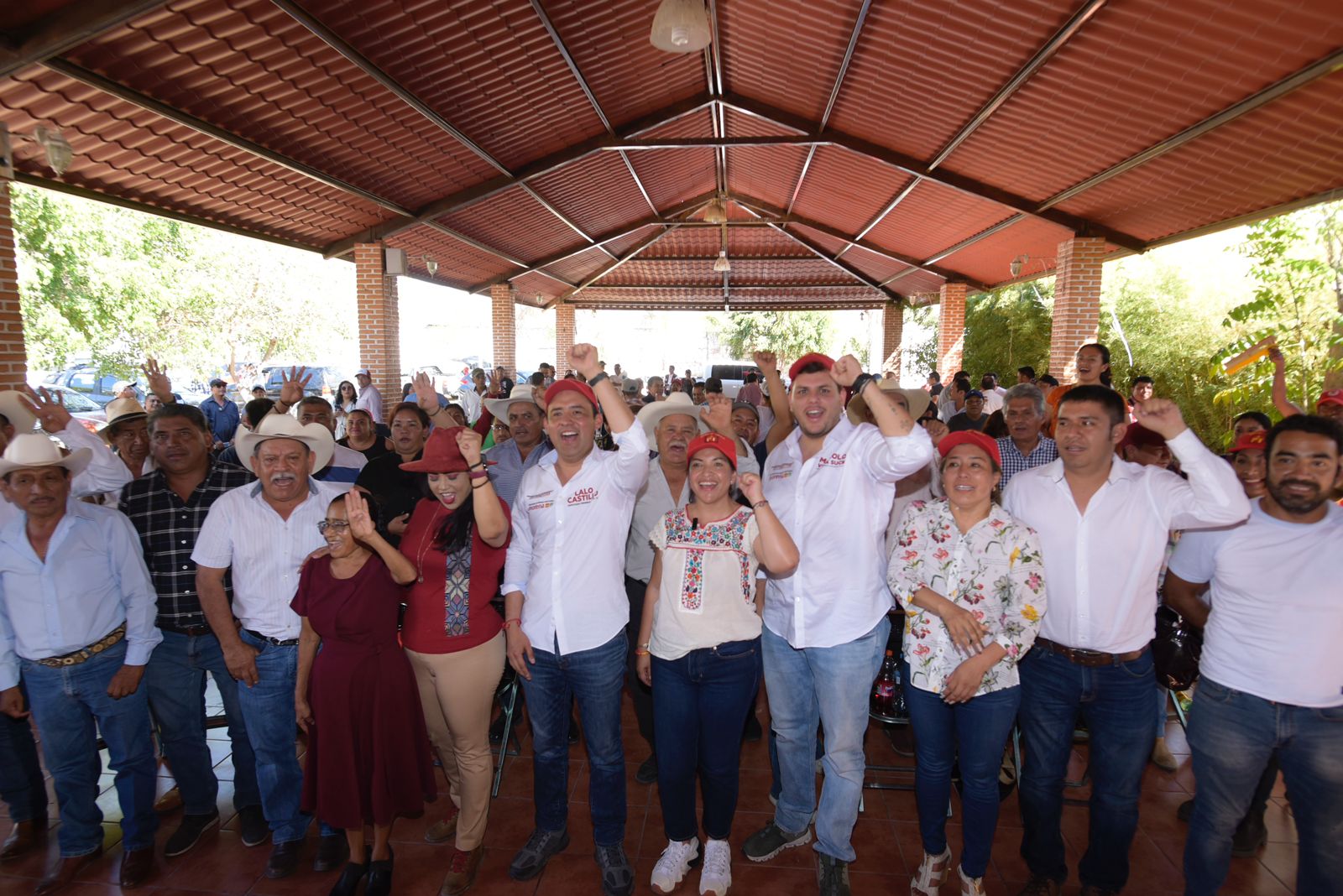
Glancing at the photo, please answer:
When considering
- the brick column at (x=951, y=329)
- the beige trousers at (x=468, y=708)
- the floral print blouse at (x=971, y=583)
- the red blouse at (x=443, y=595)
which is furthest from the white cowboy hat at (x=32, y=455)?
the brick column at (x=951, y=329)

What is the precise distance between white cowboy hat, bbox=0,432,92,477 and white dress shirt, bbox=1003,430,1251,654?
3.73 metres

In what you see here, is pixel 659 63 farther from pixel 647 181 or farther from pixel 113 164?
pixel 113 164

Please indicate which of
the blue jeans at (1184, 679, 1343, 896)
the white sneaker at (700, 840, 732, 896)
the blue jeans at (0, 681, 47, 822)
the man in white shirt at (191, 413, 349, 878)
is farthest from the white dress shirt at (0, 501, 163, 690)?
the blue jeans at (1184, 679, 1343, 896)

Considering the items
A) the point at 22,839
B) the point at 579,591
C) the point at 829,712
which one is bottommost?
the point at 22,839

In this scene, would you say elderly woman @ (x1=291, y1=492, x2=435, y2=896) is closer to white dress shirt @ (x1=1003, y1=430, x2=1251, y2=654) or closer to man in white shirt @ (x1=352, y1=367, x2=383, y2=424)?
white dress shirt @ (x1=1003, y1=430, x2=1251, y2=654)

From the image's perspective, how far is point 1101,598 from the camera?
7.57 feet

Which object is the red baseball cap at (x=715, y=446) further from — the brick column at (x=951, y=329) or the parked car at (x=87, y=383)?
the parked car at (x=87, y=383)

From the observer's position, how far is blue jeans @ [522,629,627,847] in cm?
262

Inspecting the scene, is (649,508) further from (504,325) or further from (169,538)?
(504,325)

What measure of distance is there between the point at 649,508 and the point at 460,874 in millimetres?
1679

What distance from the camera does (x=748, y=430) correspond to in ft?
16.1

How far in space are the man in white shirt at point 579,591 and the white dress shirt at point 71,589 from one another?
5.01 feet

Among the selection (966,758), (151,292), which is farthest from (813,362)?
(151,292)

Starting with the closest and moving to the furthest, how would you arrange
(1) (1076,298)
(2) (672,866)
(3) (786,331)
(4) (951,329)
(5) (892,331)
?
(2) (672,866) → (1) (1076,298) → (4) (951,329) → (5) (892,331) → (3) (786,331)
